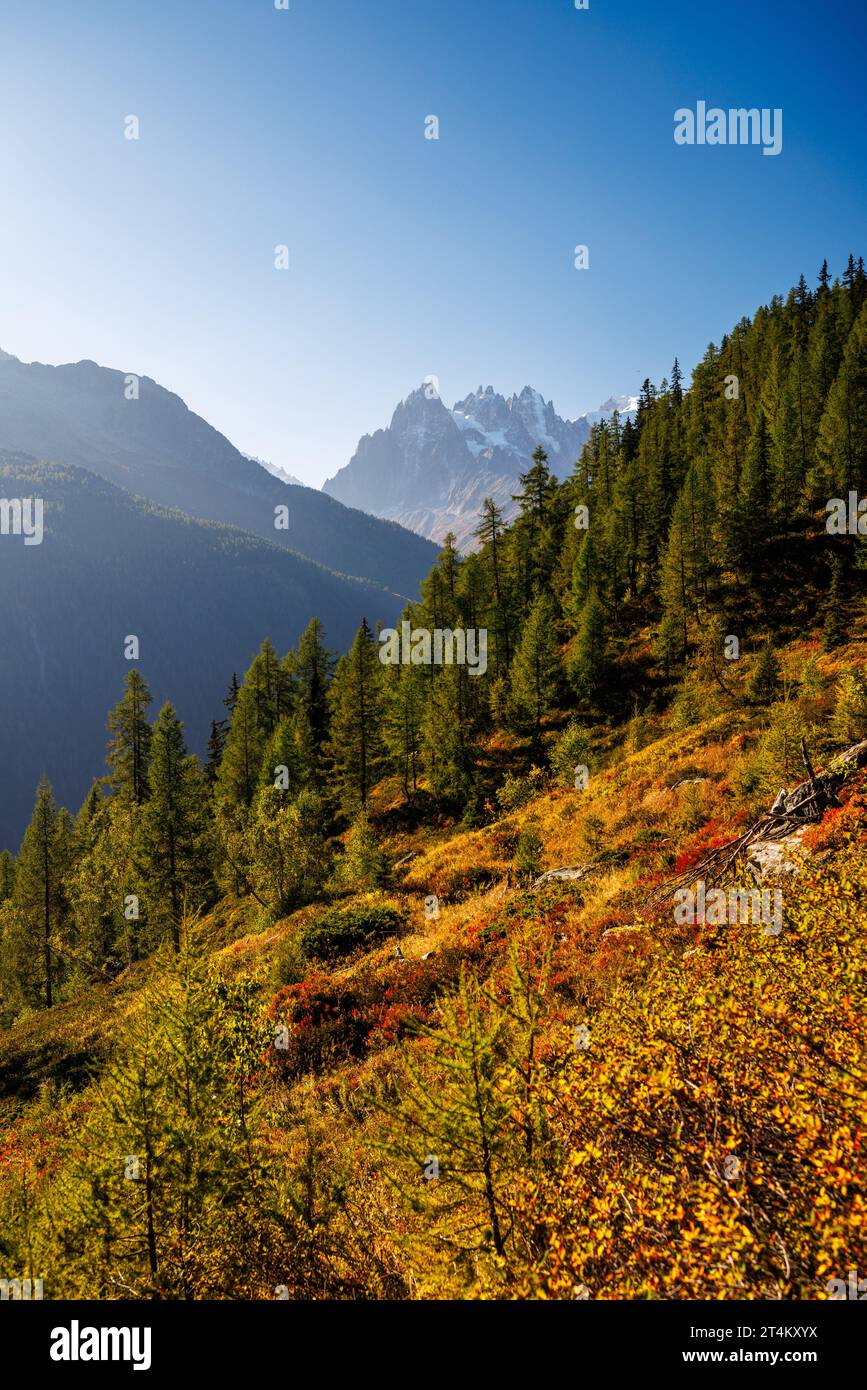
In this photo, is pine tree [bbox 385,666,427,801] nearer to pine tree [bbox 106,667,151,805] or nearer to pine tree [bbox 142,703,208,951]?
pine tree [bbox 142,703,208,951]

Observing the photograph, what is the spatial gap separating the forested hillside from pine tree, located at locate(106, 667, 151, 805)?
0.88 feet

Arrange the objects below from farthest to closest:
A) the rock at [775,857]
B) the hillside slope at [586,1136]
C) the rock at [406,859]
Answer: the rock at [406,859]
the rock at [775,857]
the hillside slope at [586,1136]

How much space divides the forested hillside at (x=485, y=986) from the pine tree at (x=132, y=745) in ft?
0.88

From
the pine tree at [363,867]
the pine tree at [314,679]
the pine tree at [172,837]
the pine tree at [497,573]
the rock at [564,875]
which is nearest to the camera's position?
the rock at [564,875]

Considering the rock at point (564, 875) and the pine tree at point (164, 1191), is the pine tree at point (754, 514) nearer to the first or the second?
the rock at point (564, 875)

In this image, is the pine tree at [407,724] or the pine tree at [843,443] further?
the pine tree at [843,443]

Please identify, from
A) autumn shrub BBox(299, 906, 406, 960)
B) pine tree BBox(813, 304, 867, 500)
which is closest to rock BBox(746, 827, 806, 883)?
autumn shrub BBox(299, 906, 406, 960)

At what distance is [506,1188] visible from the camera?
5.50 meters

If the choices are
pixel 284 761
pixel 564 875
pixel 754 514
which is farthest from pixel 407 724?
pixel 754 514

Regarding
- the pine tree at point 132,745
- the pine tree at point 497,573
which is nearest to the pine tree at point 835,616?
the pine tree at point 497,573

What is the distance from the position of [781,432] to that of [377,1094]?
62756mm

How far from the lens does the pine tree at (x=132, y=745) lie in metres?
41.6
